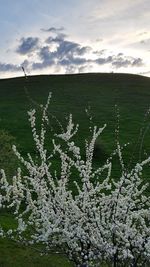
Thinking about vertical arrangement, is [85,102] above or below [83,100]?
below

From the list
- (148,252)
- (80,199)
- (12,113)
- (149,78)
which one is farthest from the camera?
(149,78)

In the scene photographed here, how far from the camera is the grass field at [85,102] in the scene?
70.6 meters

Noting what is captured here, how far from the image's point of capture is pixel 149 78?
112m

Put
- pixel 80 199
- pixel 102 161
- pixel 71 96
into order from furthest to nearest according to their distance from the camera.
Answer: pixel 71 96 < pixel 102 161 < pixel 80 199

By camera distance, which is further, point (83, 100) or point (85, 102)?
point (83, 100)

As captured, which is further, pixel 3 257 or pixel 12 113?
pixel 12 113

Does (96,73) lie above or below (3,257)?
above

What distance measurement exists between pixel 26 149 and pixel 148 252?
51865 millimetres

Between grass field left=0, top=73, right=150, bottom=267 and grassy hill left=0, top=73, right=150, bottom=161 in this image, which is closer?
grass field left=0, top=73, right=150, bottom=267

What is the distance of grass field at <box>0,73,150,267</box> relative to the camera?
7062cm

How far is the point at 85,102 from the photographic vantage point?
9150 cm

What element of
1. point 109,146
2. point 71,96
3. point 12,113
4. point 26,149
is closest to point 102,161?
point 109,146

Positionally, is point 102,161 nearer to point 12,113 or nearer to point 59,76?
point 12,113

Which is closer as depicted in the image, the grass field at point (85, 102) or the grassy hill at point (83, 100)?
the grass field at point (85, 102)
